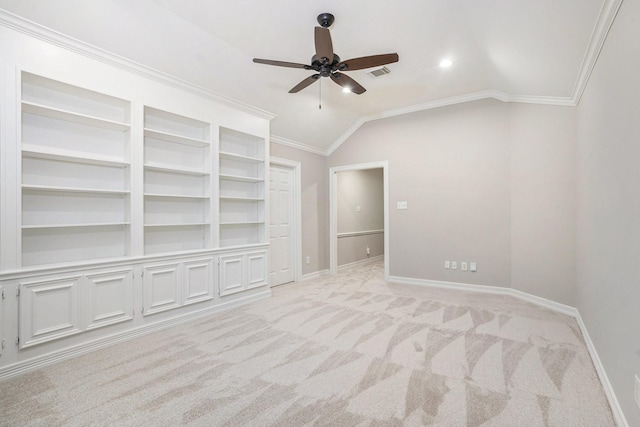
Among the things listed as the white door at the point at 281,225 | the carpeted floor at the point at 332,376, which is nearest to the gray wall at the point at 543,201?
the carpeted floor at the point at 332,376

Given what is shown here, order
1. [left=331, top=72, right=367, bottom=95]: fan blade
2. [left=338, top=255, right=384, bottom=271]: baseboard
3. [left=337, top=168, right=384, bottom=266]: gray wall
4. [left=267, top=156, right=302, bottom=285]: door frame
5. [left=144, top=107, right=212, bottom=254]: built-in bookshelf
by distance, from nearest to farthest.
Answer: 1. [left=331, top=72, right=367, bottom=95]: fan blade
2. [left=144, top=107, right=212, bottom=254]: built-in bookshelf
3. [left=267, top=156, right=302, bottom=285]: door frame
4. [left=338, top=255, right=384, bottom=271]: baseboard
5. [left=337, top=168, right=384, bottom=266]: gray wall

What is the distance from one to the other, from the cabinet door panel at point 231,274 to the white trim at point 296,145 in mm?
2122

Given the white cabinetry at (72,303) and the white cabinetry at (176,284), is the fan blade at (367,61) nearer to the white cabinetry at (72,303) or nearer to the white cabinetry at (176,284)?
the white cabinetry at (176,284)

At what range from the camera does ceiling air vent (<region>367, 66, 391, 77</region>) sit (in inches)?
149

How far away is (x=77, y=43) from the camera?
264 cm

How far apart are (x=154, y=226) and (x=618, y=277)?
4080 mm

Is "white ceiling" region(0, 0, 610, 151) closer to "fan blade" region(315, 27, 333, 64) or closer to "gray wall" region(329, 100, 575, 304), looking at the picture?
"fan blade" region(315, 27, 333, 64)

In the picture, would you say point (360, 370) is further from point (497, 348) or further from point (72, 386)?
point (72, 386)

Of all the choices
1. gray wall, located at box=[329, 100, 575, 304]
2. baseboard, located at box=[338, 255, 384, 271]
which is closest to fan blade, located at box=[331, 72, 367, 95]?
gray wall, located at box=[329, 100, 575, 304]

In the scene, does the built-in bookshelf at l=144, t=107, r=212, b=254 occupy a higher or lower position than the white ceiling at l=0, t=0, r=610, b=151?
lower

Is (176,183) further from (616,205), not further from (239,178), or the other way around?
(616,205)

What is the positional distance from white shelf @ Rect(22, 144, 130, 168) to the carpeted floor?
69.3 inches

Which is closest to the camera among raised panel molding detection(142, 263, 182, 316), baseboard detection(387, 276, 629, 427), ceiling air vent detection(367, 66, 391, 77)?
baseboard detection(387, 276, 629, 427)

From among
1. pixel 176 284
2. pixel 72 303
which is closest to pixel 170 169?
pixel 176 284
